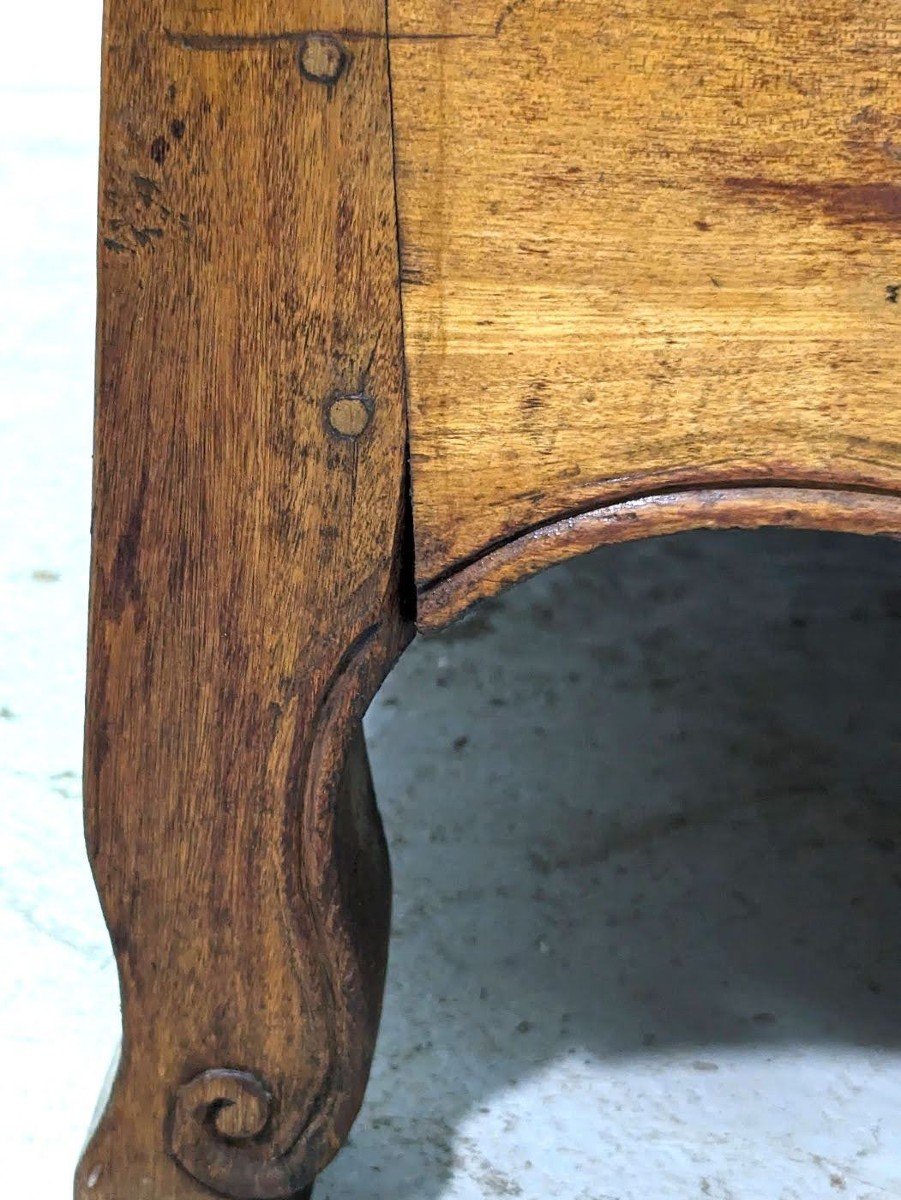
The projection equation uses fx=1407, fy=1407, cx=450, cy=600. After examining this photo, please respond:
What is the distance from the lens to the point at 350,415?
0.63 meters

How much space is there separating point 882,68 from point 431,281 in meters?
0.20

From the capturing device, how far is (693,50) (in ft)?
1.82

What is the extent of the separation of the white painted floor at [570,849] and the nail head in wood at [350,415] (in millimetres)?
518

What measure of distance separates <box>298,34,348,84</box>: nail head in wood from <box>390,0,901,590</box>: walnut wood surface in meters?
0.02

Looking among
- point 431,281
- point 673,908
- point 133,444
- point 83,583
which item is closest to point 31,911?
point 83,583

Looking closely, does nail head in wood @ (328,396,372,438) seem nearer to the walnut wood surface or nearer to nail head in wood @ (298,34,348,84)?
the walnut wood surface

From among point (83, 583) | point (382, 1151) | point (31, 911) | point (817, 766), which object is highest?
point (83, 583)

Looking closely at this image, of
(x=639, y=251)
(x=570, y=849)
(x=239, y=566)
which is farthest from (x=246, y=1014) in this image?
(x=570, y=849)

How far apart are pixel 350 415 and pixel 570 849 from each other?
0.67 m

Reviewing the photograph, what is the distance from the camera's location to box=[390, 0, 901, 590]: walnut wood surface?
1.82 feet

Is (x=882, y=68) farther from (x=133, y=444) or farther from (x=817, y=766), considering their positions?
(x=817, y=766)

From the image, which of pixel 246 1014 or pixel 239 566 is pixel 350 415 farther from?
pixel 246 1014

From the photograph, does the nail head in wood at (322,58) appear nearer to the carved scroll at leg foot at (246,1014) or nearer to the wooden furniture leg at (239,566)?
the wooden furniture leg at (239,566)

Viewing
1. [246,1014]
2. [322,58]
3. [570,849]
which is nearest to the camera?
[322,58]
